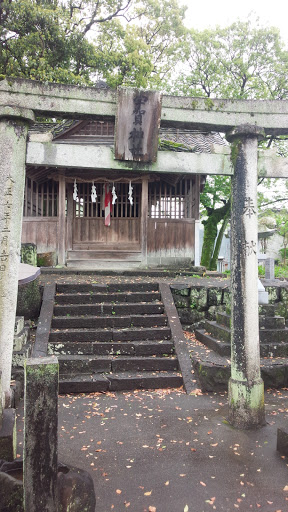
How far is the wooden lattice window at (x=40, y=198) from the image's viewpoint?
517 inches

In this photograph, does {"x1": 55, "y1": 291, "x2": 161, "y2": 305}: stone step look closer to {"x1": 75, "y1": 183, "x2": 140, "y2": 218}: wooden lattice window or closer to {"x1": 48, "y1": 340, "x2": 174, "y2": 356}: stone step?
{"x1": 48, "y1": 340, "x2": 174, "y2": 356}: stone step

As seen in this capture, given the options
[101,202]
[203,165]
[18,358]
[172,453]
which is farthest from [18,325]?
[101,202]

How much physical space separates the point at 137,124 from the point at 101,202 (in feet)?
29.1

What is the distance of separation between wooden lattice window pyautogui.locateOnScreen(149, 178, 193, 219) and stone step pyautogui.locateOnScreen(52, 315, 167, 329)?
6.31m

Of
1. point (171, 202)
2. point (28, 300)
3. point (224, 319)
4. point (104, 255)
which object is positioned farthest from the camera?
point (171, 202)

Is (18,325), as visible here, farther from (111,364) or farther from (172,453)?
(172,453)

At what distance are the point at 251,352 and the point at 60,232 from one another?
926 cm

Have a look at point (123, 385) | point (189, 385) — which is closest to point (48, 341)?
point (123, 385)

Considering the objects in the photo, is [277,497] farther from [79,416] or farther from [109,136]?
[109,136]

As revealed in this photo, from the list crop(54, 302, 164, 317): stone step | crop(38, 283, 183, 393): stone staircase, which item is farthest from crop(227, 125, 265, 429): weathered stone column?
crop(54, 302, 164, 317): stone step

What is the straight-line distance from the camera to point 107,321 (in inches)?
304

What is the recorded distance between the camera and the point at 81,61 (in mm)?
16203

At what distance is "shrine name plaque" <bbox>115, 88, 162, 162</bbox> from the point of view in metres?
4.67

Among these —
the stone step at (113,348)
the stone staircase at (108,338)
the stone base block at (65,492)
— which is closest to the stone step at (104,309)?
the stone staircase at (108,338)
